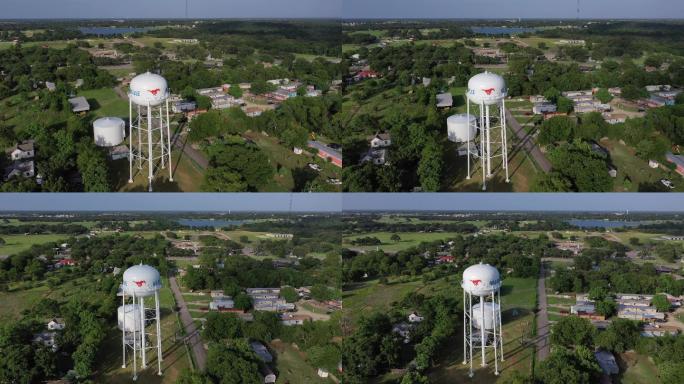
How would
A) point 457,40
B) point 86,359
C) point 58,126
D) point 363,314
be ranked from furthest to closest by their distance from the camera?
point 457,40
point 363,314
point 58,126
point 86,359

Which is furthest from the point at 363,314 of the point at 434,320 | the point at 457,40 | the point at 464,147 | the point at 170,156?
the point at 457,40

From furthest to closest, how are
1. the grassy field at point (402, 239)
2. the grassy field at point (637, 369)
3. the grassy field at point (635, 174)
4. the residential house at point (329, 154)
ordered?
the grassy field at point (402, 239), the residential house at point (329, 154), the grassy field at point (635, 174), the grassy field at point (637, 369)

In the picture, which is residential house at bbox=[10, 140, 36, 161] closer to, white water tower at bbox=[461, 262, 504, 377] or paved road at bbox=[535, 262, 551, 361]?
white water tower at bbox=[461, 262, 504, 377]

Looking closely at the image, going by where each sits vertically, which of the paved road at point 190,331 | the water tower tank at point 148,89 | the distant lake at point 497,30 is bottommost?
the paved road at point 190,331

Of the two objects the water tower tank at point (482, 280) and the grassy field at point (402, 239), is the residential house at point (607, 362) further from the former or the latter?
the grassy field at point (402, 239)

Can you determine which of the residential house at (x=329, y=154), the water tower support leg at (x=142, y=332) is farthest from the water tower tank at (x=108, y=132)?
the residential house at (x=329, y=154)

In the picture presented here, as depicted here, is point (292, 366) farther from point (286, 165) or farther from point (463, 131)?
point (463, 131)

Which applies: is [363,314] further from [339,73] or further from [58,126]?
[58,126]
